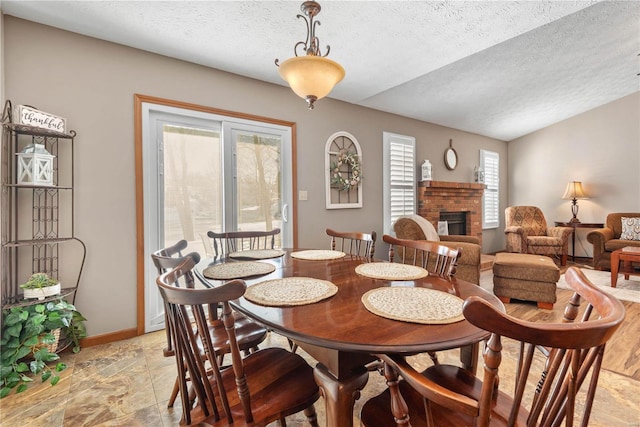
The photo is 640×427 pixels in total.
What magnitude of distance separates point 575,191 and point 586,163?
2.08ft

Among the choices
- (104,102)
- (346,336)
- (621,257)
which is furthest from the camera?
(621,257)

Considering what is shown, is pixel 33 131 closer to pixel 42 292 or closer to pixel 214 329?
pixel 42 292

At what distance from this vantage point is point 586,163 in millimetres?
5582

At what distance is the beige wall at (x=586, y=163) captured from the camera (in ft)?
16.9

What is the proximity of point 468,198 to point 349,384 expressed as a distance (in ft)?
16.9

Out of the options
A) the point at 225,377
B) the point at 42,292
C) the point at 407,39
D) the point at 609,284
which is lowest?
the point at 609,284

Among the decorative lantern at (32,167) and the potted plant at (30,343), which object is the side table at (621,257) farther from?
the decorative lantern at (32,167)

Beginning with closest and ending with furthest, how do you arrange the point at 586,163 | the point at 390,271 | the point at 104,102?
the point at 390,271 → the point at 104,102 → the point at 586,163

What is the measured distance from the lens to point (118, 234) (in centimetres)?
247

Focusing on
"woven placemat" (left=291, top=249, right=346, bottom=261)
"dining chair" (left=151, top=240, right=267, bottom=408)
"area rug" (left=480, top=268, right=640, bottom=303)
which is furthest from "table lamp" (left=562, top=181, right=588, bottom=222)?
"dining chair" (left=151, top=240, right=267, bottom=408)

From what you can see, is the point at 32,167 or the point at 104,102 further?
the point at 104,102

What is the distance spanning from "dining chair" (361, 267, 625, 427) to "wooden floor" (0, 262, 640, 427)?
0.86m

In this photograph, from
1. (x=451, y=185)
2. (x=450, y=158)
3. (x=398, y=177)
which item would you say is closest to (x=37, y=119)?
(x=398, y=177)

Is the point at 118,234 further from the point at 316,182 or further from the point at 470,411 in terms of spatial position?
the point at 470,411
